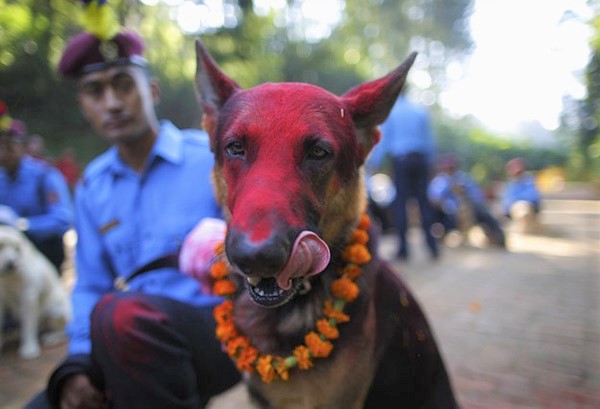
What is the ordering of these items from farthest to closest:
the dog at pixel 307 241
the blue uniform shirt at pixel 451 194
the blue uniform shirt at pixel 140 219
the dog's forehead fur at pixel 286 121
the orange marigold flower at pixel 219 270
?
the blue uniform shirt at pixel 451 194
the blue uniform shirt at pixel 140 219
the orange marigold flower at pixel 219 270
the dog's forehead fur at pixel 286 121
the dog at pixel 307 241

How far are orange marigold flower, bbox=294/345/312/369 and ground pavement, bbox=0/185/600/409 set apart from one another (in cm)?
167

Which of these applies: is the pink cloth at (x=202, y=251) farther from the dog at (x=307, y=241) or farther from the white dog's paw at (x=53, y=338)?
the white dog's paw at (x=53, y=338)

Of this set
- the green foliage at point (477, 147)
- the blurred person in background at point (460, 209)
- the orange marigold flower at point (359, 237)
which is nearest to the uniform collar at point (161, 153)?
the orange marigold flower at point (359, 237)

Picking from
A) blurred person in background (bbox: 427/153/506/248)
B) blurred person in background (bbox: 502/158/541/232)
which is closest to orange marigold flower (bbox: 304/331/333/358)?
blurred person in background (bbox: 427/153/506/248)

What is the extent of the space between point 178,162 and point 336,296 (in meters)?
1.28

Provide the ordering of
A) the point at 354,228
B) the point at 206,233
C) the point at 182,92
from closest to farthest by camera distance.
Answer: the point at 354,228, the point at 206,233, the point at 182,92

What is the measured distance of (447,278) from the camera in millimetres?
5898

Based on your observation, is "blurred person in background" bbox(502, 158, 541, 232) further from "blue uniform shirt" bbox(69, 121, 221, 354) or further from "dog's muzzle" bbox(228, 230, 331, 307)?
"dog's muzzle" bbox(228, 230, 331, 307)

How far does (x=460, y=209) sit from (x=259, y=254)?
332 inches

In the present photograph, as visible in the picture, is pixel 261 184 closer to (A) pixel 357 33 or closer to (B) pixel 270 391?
(B) pixel 270 391

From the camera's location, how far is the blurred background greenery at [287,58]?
2234mm

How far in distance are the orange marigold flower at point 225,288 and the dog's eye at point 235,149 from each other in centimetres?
62

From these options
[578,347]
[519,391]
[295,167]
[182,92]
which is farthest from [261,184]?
[182,92]

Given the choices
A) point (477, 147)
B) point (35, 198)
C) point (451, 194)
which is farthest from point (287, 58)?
point (35, 198)
